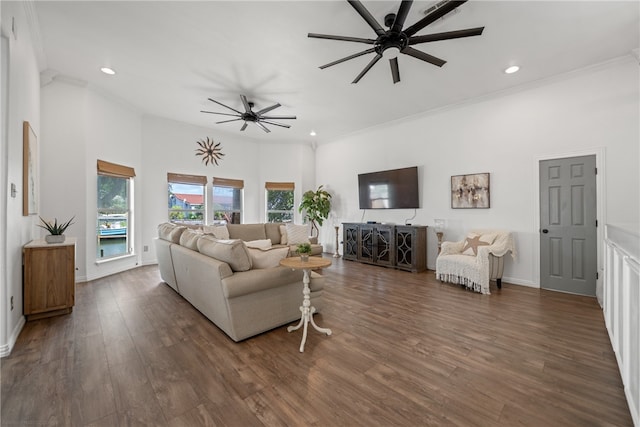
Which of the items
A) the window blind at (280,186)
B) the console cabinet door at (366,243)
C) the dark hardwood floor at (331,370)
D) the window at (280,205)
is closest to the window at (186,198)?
the window blind at (280,186)

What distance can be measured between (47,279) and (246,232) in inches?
120

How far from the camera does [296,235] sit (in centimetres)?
573

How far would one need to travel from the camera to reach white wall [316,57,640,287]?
3363 millimetres

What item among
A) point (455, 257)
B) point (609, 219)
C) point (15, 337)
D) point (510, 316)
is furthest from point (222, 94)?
point (609, 219)

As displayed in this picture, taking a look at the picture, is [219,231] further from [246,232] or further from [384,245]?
[384,245]

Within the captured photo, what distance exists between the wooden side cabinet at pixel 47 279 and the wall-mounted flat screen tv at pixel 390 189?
5178 mm

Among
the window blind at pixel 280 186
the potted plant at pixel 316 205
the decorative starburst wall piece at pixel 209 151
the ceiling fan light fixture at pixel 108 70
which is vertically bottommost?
the potted plant at pixel 316 205

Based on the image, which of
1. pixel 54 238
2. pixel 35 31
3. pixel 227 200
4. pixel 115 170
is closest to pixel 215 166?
pixel 227 200

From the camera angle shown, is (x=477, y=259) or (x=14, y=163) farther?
(x=477, y=259)

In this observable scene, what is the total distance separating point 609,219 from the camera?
341cm

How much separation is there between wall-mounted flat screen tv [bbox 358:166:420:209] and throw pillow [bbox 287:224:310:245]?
5.24 ft

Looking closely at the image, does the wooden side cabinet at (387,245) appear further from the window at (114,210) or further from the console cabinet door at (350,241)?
the window at (114,210)

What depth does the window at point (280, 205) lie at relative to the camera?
7.57 metres

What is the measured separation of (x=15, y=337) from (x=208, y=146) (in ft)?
16.6
